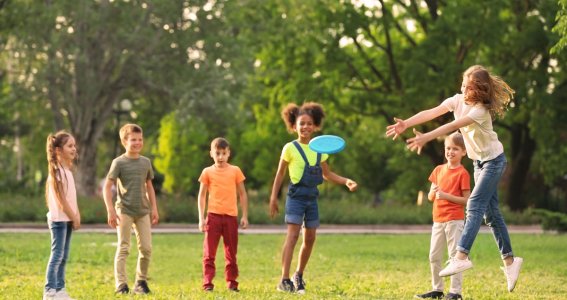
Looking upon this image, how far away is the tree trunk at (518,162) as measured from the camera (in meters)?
41.8

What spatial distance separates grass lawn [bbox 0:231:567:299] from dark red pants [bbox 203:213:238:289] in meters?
0.20

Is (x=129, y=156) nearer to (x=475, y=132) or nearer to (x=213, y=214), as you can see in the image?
(x=213, y=214)

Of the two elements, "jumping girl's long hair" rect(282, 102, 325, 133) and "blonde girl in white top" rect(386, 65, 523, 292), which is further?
"jumping girl's long hair" rect(282, 102, 325, 133)

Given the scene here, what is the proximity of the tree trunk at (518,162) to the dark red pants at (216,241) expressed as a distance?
1247 inches

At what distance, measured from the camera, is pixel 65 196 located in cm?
995

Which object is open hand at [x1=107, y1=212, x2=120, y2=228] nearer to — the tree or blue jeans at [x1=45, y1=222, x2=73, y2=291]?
blue jeans at [x1=45, y1=222, x2=73, y2=291]

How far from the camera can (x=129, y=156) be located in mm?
11109

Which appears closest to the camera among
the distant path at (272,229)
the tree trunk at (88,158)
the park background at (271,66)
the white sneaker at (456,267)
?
the white sneaker at (456,267)

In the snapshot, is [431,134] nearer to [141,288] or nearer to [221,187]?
[221,187]

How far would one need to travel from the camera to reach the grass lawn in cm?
1134

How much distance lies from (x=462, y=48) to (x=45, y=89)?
15.2 m

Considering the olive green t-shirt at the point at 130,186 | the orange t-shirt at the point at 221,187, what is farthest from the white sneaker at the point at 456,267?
the olive green t-shirt at the point at 130,186

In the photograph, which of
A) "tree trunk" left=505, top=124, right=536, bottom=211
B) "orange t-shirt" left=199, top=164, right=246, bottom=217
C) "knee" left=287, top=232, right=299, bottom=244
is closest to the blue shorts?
"knee" left=287, top=232, right=299, bottom=244

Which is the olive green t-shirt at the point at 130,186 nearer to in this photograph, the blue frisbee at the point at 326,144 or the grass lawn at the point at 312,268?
the grass lawn at the point at 312,268
